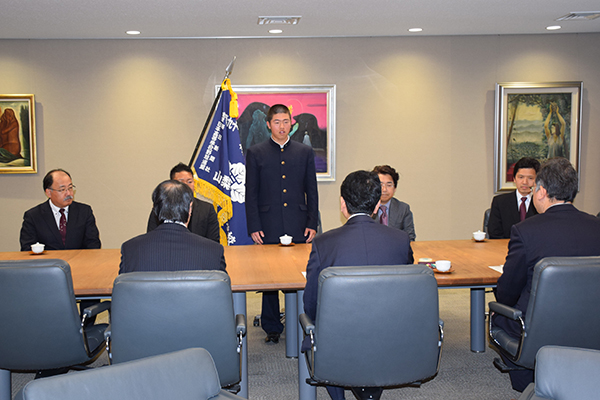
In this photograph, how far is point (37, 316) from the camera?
232cm

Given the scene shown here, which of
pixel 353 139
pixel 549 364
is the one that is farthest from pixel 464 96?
pixel 549 364

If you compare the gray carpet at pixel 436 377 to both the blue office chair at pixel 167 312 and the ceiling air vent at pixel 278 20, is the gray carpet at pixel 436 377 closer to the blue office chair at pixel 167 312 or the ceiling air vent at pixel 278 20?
the blue office chair at pixel 167 312

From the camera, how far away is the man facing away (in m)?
4.41

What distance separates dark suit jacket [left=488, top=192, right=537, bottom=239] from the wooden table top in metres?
0.41

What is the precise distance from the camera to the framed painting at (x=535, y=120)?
632cm

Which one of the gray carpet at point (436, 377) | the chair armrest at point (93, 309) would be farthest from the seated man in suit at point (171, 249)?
the gray carpet at point (436, 377)

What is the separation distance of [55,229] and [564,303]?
363 cm

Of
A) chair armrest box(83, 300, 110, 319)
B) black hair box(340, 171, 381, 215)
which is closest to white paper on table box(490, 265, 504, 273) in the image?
black hair box(340, 171, 381, 215)

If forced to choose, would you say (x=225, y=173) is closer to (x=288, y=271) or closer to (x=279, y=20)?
(x=279, y=20)

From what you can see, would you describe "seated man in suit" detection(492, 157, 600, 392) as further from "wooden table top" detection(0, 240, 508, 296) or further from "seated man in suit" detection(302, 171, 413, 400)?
"seated man in suit" detection(302, 171, 413, 400)

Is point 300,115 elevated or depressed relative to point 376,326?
elevated

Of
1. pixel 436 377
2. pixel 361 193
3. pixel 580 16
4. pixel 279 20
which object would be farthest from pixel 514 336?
pixel 580 16

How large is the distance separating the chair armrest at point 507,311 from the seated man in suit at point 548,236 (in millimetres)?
71

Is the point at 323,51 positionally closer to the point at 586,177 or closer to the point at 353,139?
the point at 353,139
